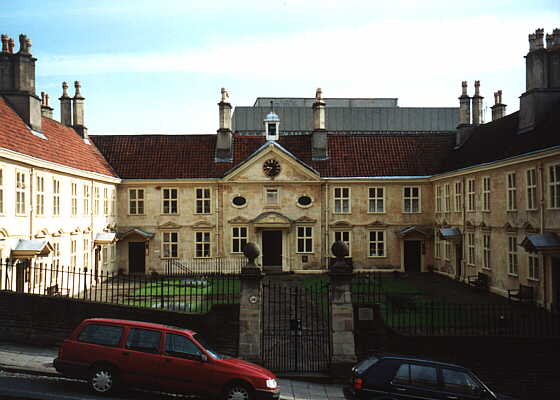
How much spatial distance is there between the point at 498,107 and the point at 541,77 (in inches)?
409

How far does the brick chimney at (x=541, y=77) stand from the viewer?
24.3m

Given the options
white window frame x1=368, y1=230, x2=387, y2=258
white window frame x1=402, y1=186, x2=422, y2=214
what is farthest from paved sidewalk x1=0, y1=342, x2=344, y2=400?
white window frame x1=402, y1=186, x2=422, y2=214

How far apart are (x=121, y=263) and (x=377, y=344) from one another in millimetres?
22575

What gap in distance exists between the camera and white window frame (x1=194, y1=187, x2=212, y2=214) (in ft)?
112

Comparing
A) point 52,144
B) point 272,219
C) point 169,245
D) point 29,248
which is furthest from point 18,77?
point 272,219

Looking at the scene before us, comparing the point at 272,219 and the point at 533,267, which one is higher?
the point at 272,219

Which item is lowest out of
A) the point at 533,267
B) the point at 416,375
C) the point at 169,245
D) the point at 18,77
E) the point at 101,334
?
the point at 416,375

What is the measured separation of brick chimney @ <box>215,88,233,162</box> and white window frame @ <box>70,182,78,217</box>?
10537 mm

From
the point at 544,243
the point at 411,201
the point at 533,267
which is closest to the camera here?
the point at 544,243

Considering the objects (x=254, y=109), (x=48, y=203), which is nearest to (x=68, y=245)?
(x=48, y=203)

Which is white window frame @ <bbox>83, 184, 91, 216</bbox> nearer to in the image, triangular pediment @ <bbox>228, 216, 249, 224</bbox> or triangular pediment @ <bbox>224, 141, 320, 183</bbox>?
triangular pediment @ <bbox>224, 141, 320, 183</bbox>

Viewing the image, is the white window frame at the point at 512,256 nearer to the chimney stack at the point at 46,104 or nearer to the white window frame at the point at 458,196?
the white window frame at the point at 458,196

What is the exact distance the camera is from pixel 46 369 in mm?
12711

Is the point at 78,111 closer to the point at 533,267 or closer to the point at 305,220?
the point at 305,220
